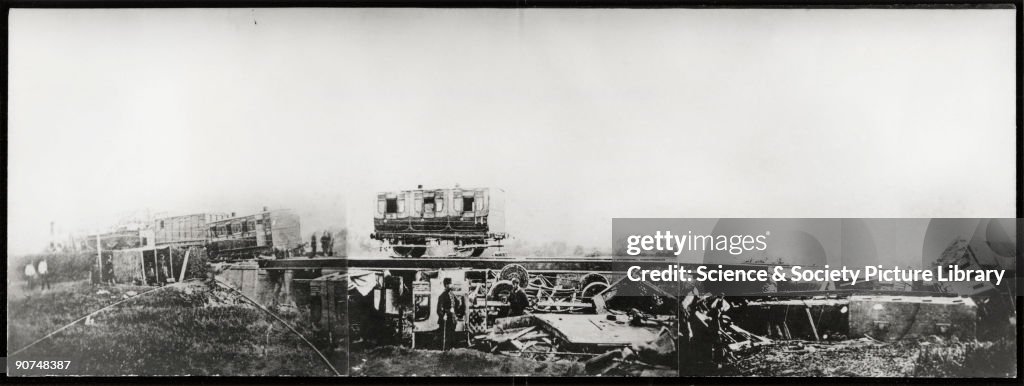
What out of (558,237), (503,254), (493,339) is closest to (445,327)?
(493,339)

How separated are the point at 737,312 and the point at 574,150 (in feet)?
3.16

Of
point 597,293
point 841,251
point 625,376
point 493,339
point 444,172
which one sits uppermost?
point 444,172

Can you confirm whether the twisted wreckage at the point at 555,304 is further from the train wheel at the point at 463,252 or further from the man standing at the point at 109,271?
the man standing at the point at 109,271

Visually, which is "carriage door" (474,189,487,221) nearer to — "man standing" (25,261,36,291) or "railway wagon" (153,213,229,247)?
"railway wagon" (153,213,229,247)

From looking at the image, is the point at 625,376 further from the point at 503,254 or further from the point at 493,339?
the point at 503,254

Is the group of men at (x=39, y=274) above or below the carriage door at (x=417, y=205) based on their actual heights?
below

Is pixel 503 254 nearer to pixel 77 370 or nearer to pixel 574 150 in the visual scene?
pixel 574 150

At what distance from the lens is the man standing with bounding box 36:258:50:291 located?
2432mm

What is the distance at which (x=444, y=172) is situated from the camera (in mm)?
2391

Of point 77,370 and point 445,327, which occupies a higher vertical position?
point 445,327

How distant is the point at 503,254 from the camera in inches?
94.7

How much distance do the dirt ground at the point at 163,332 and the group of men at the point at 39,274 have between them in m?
0.04

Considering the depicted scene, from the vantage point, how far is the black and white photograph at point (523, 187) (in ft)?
7.82

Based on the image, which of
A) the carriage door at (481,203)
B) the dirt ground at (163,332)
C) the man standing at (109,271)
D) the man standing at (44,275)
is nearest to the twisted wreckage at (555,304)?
the carriage door at (481,203)
